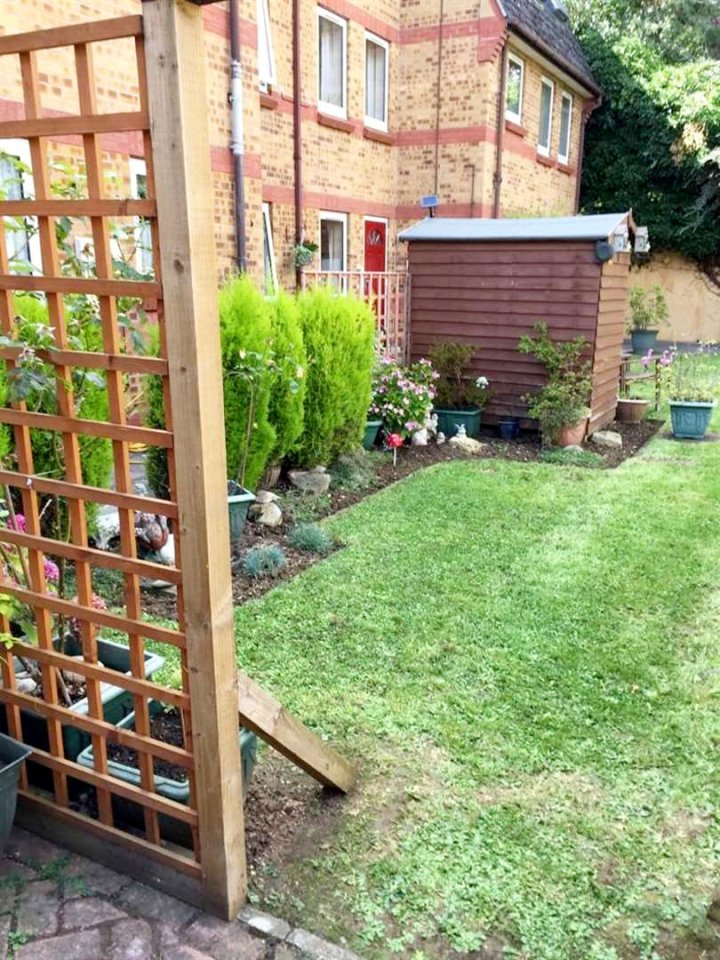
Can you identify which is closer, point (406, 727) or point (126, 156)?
point (406, 727)

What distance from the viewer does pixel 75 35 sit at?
6.00 ft

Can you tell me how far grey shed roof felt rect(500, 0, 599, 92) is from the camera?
13.5 metres

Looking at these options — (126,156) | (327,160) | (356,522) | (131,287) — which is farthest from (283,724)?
(327,160)

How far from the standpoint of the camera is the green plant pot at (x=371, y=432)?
8188mm

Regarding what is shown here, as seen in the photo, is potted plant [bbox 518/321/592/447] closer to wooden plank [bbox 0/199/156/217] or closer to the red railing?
the red railing

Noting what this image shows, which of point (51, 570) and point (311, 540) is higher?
point (51, 570)

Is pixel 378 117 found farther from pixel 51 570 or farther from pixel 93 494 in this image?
pixel 93 494

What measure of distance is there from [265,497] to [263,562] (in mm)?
1285

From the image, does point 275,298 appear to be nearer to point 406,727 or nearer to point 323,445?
point 323,445

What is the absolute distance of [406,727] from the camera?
323 centimetres

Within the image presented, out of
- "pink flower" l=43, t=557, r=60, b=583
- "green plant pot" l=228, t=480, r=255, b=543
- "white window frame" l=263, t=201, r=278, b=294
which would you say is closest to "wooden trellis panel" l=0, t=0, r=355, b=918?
"pink flower" l=43, t=557, r=60, b=583

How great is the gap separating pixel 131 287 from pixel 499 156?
1349cm

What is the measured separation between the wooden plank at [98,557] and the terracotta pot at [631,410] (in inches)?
354

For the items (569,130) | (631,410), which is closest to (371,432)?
(631,410)
